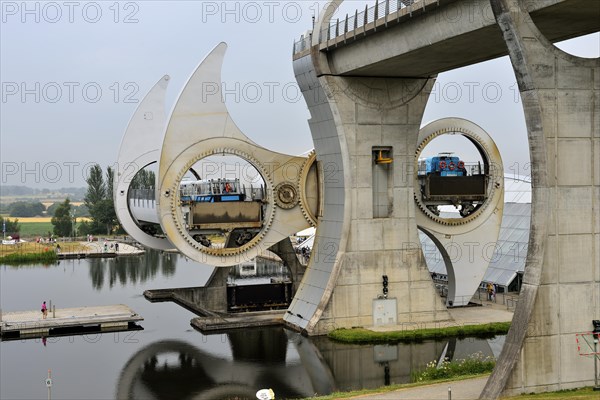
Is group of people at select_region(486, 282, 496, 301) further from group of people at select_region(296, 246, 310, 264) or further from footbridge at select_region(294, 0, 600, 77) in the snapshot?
group of people at select_region(296, 246, 310, 264)

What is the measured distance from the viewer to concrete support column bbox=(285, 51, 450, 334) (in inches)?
1468

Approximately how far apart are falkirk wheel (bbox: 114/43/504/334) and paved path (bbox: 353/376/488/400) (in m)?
11.3

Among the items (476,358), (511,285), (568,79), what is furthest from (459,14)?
(511,285)

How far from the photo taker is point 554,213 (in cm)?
2327

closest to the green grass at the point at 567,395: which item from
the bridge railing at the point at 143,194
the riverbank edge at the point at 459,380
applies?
the riverbank edge at the point at 459,380

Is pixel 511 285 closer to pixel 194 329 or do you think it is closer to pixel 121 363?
pixel 194 329

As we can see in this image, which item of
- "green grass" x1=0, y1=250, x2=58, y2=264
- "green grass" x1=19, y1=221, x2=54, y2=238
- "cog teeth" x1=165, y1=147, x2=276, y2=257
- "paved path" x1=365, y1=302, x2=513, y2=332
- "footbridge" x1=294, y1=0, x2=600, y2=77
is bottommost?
"paved path" x1=365, y1=302, x2=513, y2=332

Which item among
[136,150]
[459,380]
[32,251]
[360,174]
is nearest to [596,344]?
[459,380]

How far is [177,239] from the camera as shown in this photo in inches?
1553

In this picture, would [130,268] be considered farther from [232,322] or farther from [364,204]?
[364,204]

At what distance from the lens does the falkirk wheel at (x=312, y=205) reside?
38000mm

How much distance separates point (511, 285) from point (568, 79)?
83.4ft

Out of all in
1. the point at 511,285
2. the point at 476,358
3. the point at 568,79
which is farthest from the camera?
the point at 511,285

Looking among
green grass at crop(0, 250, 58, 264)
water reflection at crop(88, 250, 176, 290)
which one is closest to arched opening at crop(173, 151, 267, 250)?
water reflection at crop(88, 250, 176, 290)
